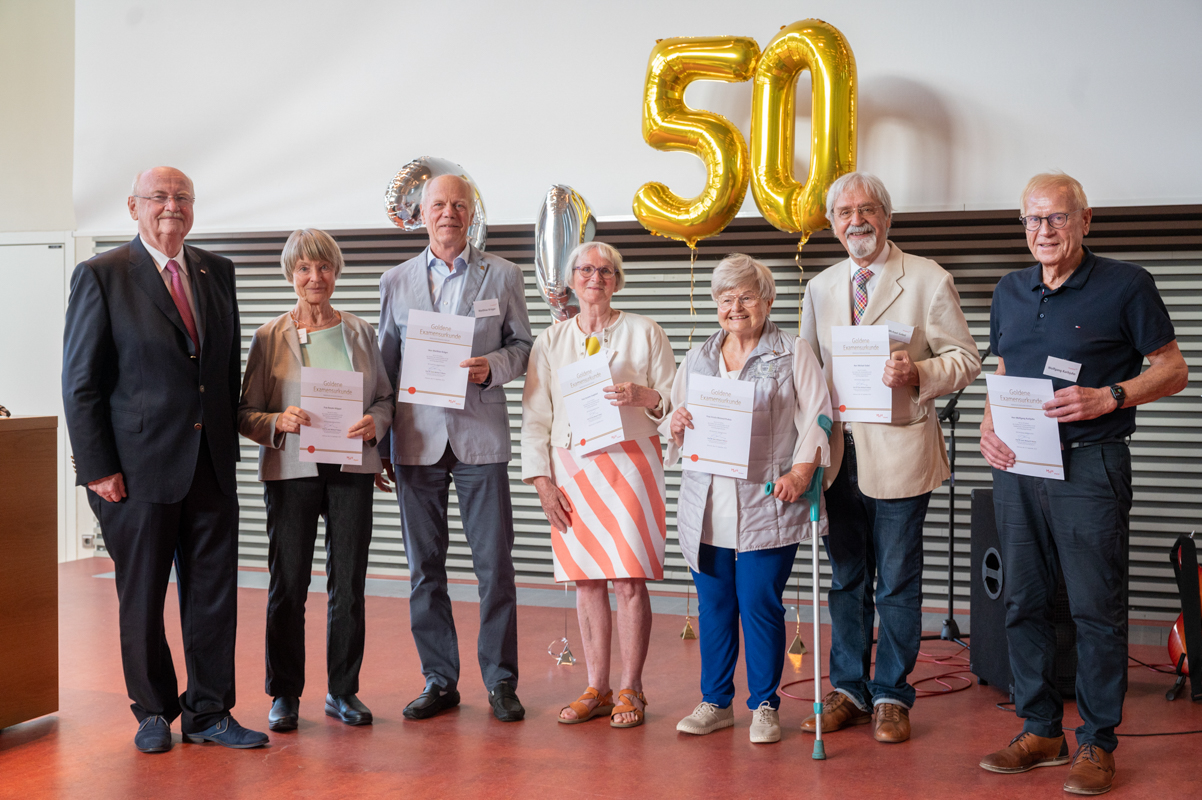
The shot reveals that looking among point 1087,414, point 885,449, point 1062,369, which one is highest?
point 1062,369

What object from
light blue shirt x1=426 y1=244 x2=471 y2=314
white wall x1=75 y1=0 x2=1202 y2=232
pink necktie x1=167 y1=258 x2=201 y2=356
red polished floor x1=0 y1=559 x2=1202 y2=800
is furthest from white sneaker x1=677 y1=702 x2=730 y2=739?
white wall x1=75 y1=0 x2=1202 y2=232

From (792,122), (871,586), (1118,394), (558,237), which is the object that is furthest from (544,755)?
(792,122)

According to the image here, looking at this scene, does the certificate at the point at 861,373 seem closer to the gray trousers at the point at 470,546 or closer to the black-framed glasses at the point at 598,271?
the black-framed glasses at the point at 598,271

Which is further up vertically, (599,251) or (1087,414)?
(599,251)

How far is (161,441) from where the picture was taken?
10.5ft

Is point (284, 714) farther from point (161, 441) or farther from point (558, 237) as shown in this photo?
point (558, 237)

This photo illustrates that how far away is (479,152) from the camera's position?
6.30 meters

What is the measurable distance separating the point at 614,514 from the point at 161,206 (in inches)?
74.6

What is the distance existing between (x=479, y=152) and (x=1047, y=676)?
465 cm

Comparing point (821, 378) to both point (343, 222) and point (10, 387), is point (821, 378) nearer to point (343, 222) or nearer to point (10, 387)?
point (343, 222)

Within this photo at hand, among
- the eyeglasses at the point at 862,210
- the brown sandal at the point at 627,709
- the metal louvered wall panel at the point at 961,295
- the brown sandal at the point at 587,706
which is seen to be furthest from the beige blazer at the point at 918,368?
the metal louvered wall panel at the point at 961,295

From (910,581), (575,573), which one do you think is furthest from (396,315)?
(910,581)

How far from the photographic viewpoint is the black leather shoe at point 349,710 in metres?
3.62

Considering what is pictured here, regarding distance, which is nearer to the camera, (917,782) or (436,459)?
(917,782)
